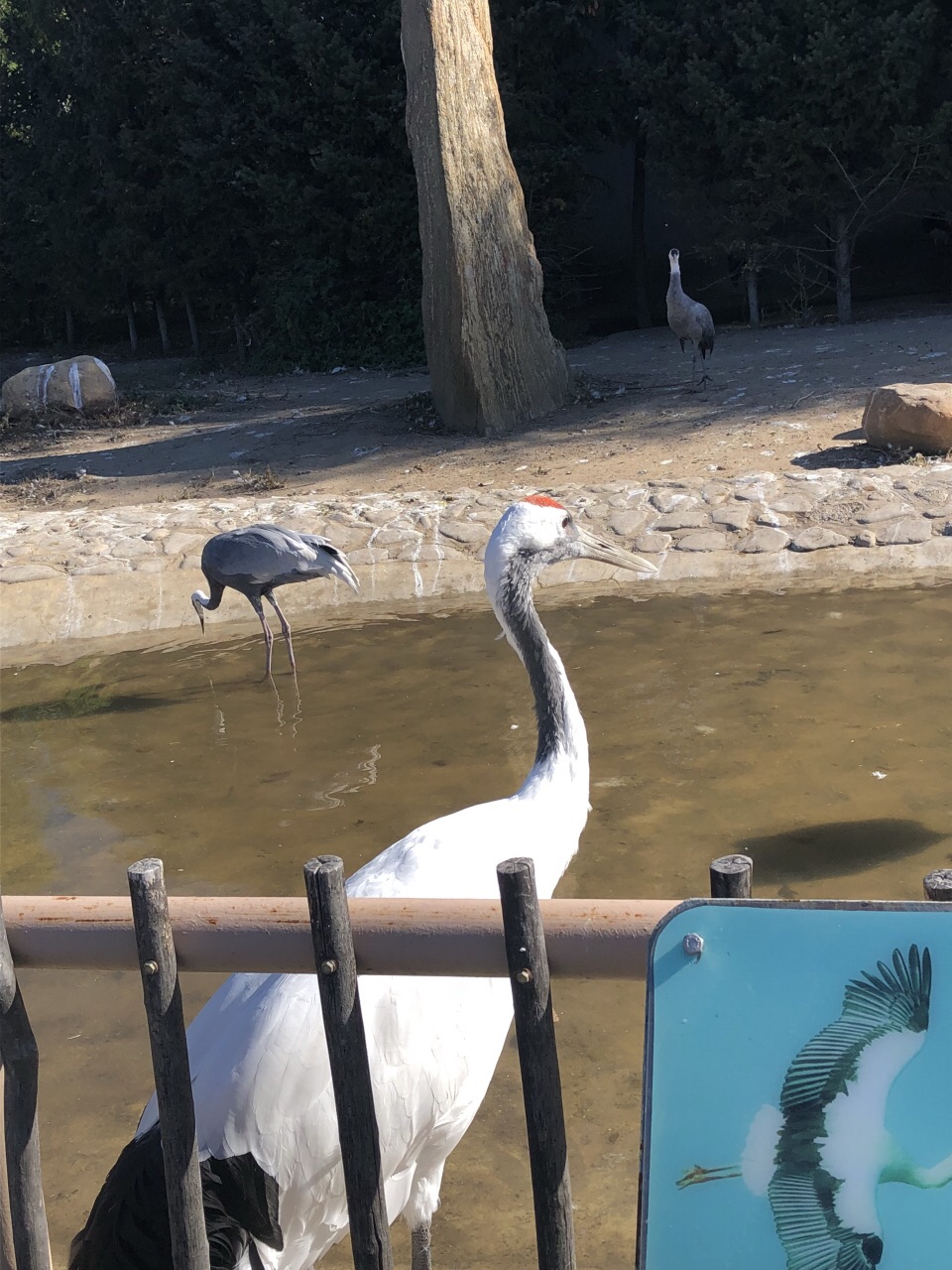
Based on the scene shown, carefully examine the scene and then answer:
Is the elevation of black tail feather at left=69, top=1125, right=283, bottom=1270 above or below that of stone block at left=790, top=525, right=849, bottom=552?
below

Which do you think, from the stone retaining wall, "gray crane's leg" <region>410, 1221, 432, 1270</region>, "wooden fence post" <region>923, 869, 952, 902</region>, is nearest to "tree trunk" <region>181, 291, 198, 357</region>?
the stone retaining wall

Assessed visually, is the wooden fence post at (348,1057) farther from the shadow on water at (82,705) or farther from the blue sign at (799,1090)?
the shadow on water at (82,705)

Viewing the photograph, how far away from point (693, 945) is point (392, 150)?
52.9 ft

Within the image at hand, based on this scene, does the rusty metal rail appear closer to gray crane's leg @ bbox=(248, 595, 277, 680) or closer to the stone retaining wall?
gray crane's leg @ bbox=(248, 595, 277, 680)

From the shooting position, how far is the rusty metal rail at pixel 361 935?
1698 millimetres

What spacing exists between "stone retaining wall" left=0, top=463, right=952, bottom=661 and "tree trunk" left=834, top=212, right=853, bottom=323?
7508 millimetres

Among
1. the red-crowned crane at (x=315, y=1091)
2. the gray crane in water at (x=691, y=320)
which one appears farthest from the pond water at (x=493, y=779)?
the gray crane in water at (x=691, y=320)

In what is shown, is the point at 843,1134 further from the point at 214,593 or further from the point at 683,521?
the point at 683,521

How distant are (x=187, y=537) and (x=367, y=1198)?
21.6 feet

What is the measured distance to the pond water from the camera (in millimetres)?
3209

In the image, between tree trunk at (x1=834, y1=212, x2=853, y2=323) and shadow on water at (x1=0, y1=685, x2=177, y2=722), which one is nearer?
shadow on water at (x1=0, y1=685, x2=177, y2=722)

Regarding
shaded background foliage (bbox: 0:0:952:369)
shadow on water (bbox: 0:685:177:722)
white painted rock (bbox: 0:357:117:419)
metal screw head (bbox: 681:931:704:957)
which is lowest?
shadow on water (bbox: 0:685:177:722)

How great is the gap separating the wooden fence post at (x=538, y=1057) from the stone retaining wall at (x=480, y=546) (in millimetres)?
5606

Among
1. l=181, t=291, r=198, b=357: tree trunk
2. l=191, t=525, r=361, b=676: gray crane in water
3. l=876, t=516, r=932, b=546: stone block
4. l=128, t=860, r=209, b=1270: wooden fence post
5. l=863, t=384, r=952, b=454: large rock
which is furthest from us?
l=181, t=291, r=198, b=357: tree trunk
